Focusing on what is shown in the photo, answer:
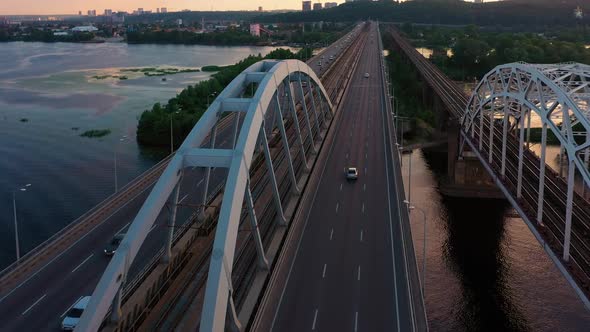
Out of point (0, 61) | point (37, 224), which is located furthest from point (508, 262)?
point (0, 61)

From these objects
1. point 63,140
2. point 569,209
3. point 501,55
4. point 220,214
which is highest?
point 501,55

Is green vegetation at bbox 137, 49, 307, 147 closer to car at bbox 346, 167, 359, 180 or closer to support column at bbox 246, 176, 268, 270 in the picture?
car at bbox 346, 167, 359, 180

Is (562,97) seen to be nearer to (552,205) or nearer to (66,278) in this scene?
(552,205)

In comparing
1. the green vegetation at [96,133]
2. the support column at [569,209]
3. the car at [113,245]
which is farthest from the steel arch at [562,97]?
the green vegetation at [96,133]

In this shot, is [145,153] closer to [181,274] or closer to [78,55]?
[181,274]

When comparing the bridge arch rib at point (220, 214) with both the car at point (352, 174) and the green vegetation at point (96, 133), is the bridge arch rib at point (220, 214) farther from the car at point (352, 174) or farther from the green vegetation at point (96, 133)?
the green vegetation at point (96, 133)

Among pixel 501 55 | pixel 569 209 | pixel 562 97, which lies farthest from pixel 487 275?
pixel 501 55

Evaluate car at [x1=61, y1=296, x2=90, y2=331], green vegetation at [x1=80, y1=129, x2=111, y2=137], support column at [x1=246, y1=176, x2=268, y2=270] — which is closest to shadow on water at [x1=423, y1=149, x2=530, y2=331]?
support column at [x1=246, y1=176, x2=268, y2=270]
